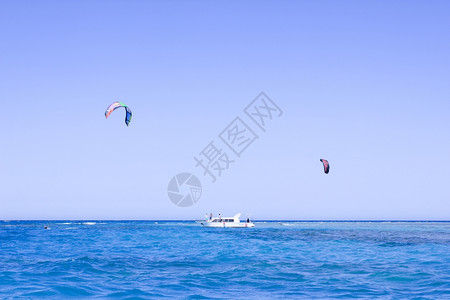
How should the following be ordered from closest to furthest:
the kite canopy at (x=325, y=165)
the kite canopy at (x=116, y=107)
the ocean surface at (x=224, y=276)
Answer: the ocean surface at (x=224, y=276) < the kite canopy at (x=116, y=107) < the kite canopy at (x=325, y=165)

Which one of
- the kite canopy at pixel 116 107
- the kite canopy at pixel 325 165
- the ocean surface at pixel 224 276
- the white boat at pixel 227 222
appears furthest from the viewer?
the white boat at pixel 227 222

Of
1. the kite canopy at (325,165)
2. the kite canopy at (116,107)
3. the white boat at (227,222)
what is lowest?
the white boat at (227,222)

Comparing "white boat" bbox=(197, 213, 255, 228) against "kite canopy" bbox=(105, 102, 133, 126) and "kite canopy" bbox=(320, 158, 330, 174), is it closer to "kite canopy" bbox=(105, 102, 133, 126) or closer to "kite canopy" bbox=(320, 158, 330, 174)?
"kite canopy" bbox=(320, 158, 330, 174)

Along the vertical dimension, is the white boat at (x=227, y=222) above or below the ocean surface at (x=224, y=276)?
above

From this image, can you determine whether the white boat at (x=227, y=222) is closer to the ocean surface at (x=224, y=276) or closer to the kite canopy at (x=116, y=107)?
the kite canopy at (x=116, y=107)

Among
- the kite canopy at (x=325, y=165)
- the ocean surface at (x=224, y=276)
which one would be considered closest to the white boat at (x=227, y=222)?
the kite canopy at (x=325, y=165)

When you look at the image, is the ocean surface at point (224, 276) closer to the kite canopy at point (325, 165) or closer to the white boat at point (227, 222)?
the kite canopy at point (325, 165)

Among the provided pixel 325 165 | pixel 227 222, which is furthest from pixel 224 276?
pixel 227 222

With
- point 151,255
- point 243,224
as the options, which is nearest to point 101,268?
point 151,255

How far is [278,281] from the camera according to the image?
679 inches

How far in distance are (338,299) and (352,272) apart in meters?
5.97

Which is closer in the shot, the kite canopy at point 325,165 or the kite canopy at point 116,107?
the kite canopy at point 116,107

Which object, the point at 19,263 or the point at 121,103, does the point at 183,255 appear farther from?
the point at 121,103

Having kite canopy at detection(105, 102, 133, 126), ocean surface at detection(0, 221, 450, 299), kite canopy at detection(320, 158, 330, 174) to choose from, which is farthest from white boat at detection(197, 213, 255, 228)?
ocean surface at detection(0, 221, 450, 299)
